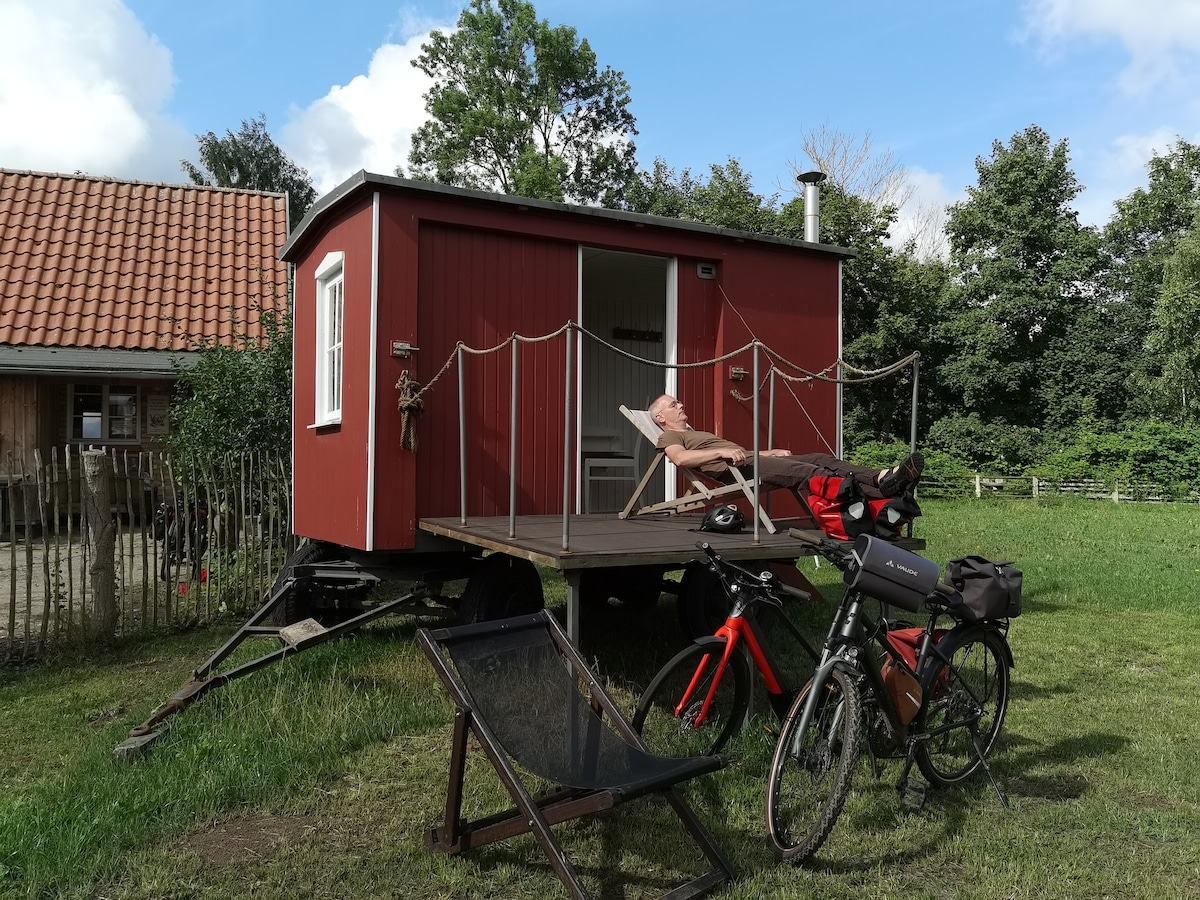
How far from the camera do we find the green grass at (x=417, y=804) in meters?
3.12

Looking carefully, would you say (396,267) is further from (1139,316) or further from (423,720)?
(1139,316)

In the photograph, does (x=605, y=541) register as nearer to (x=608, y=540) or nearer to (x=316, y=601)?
(x=608, y=540)

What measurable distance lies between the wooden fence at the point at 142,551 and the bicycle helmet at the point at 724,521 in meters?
3.99

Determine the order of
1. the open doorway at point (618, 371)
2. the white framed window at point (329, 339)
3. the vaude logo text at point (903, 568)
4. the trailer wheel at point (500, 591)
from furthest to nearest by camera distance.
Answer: the open doorway at point (618, 371), the white framed window at point (329, 339), the trailer wheel at point (500, 591), the vaude logo text at point (903, 568)

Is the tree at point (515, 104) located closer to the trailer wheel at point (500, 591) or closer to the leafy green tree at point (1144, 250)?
the leafy green tree at point (1144, 250)

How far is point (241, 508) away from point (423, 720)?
3.70 meters

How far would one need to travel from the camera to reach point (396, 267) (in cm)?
585

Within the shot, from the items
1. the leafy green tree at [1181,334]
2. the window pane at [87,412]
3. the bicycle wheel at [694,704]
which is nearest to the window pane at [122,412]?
the window pane at [87,412]

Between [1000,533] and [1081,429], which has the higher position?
[1081,429]

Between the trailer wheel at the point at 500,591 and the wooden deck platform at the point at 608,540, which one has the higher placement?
the wooden deck platform at the point at 608,540

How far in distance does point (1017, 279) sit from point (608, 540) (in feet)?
92.5

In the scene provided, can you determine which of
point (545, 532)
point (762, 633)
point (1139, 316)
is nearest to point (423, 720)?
point (545, 532)

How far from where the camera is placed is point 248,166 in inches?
1288

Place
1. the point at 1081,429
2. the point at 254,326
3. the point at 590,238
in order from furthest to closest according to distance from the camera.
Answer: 1. the point at 1081,429
2. the point at 254,326
3. the point at 590,238
